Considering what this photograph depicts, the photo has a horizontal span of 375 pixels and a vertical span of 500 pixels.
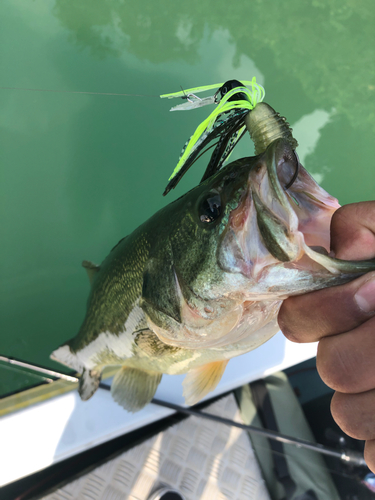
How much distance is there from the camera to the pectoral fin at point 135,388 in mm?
1244

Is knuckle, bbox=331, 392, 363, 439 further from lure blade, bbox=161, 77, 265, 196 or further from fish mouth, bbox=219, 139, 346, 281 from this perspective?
lure blade, bbox=161, 77, 265, 196

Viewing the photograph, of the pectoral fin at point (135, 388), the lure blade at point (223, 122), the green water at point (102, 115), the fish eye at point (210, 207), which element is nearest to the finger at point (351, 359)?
the fish eye at point (210, 207)

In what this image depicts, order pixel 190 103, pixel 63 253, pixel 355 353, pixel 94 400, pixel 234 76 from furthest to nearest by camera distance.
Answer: pixel 234 76, pixel 63 253, pixel 94 400, pixel 190 103, pixel 355 353

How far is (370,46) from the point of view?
2.86 m

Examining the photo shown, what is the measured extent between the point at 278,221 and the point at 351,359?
0.29 m

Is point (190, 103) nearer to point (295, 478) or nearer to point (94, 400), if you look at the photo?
point (94, 400)

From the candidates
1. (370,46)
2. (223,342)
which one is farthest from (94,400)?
(370,46)

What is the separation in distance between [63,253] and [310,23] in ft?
10.1

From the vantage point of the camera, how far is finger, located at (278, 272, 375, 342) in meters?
0.51

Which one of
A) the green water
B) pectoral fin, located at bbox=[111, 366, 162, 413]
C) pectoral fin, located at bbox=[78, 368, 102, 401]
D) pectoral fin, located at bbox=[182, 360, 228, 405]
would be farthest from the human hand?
the green water

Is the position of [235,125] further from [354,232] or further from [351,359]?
[351,359]

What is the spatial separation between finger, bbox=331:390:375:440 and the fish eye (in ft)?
1.46

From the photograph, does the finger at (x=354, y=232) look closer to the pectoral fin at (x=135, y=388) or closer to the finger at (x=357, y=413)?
the finger at (x=357, y=413)

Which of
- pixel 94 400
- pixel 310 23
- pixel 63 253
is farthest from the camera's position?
pixel 310 23
